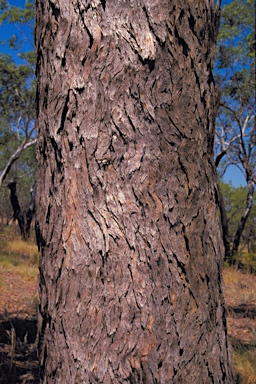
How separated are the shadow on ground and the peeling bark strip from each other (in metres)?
1.95

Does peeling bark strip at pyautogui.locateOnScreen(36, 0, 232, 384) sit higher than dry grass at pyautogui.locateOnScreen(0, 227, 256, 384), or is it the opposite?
peeling bark strip at pyautogui.locateOnScreen(36, 0, 232, 384)

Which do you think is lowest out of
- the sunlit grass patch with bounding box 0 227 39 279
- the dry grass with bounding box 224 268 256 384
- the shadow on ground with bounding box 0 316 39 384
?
the shadow on ground with bounding box 0 316 39 384

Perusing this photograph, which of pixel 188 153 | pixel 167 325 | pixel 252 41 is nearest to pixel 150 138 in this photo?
pixel 188 153

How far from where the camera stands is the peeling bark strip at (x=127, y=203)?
120cm

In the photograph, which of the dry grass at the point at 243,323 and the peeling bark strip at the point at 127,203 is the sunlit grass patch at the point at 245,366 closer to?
the dry grass at the point at 243,323

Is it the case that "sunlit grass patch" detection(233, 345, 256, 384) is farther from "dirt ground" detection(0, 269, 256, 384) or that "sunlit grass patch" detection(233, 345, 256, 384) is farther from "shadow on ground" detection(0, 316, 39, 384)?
"shadow on ground" detection(0, 316, 39, 384)

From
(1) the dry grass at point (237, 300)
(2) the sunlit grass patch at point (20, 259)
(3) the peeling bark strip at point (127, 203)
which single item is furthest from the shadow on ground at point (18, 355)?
(2) the sunlit grass patch at point (20, 259)

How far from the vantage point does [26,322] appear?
460 cm

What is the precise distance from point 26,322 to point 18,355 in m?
1.11

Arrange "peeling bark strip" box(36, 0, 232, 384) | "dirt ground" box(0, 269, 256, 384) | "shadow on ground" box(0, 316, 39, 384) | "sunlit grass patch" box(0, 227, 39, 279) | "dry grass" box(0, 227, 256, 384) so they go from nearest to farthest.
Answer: "peeling bark strip" box(36, 0, 232, 384), "shadow on ground" box(0, 316, 39, 384), "dirt ground" box(0, 269, 256, 384), "dry grass" box(0, 227, 256, 384), "sunlit grass patch" box(0, 227, 39, 279)

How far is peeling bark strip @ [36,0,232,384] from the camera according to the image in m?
1.20

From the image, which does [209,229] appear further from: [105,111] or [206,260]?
[105,111]

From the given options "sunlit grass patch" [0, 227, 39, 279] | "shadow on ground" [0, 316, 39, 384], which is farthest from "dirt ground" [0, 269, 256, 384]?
"sunlit grass patch" [0, 227, 39, 279]

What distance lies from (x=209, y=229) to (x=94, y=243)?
39cm
